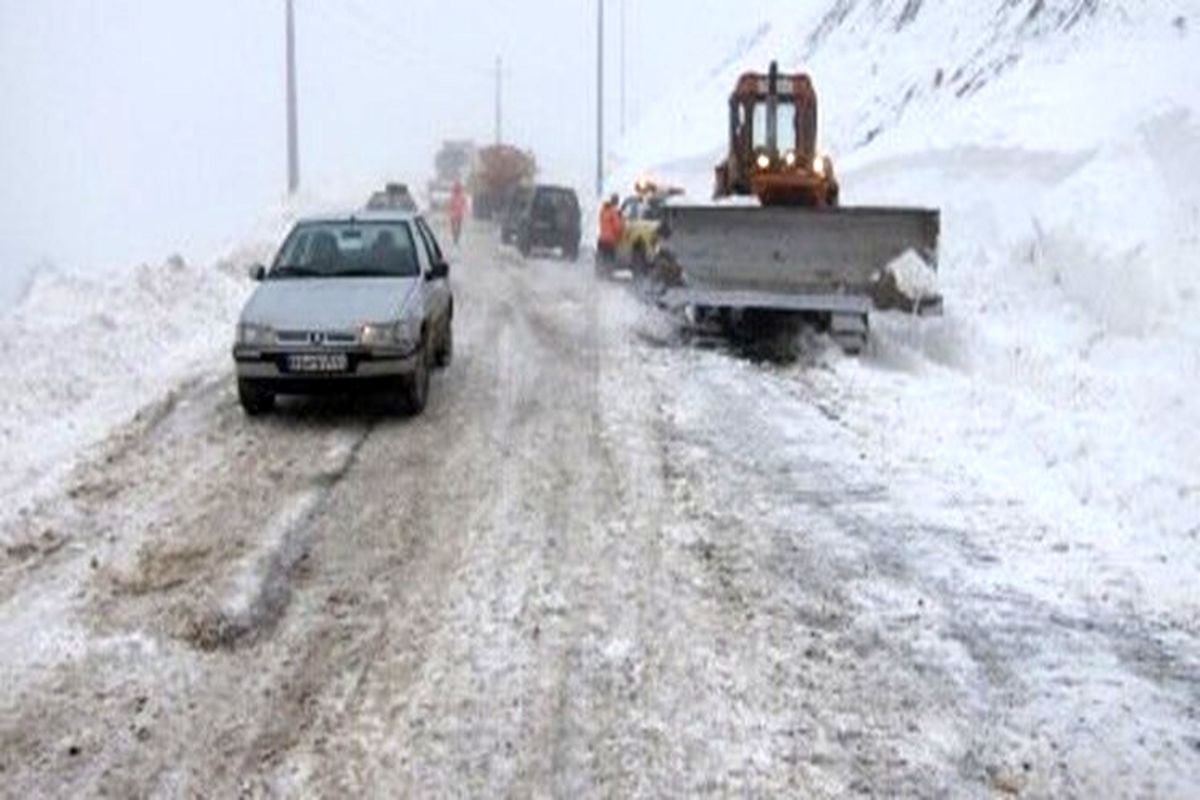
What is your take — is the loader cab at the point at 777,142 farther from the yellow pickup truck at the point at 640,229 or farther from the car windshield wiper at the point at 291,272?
the car windshield wiper at the point at 291,272

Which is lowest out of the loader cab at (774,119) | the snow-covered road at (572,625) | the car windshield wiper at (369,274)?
the snow-covered road at (572,625)

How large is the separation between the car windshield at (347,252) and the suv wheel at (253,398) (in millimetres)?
1365

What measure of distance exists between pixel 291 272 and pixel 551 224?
21689 mm

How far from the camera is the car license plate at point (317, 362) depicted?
11.8 meters

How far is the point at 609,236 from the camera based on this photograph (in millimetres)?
27594

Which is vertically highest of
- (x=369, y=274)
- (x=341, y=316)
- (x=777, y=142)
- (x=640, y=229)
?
(x=777, y=142)

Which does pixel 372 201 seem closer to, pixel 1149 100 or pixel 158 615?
pixel 1149 100

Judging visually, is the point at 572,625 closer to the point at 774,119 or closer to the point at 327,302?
the point at 327,302

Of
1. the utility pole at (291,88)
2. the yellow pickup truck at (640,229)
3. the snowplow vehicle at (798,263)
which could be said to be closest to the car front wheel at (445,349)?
the snowplow vehicle at (798,263)

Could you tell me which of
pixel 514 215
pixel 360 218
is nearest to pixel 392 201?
pixel 514 215

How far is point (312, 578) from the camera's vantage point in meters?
7.82

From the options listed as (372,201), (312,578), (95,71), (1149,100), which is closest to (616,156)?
(372,201)

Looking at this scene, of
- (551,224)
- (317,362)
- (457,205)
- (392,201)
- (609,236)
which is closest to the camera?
(317,362)

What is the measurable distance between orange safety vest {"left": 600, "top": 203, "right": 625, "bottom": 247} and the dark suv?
638 cm
